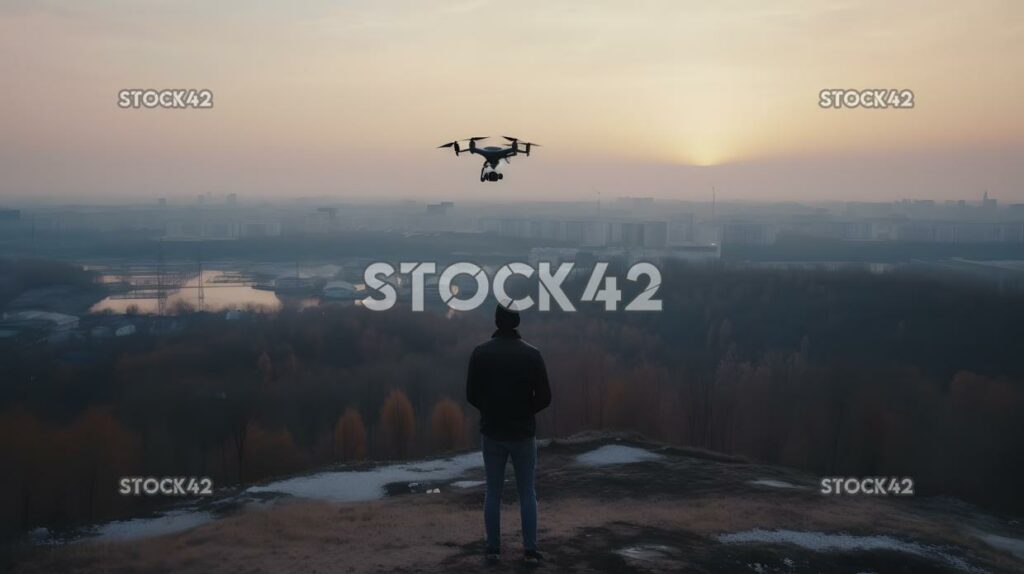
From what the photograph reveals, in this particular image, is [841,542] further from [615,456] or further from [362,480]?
[362,480]

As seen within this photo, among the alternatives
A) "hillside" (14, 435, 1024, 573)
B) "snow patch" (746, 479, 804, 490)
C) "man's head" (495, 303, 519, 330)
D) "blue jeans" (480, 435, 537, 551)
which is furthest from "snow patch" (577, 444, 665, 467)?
"man's head" (495, 303, 519, 330)

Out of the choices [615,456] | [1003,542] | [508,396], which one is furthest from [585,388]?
[508,396]

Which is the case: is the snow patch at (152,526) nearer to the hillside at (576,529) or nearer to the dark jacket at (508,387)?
the hillside at (576,529)

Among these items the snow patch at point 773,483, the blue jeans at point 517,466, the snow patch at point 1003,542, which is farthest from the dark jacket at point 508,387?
the snow patch at point 773,483

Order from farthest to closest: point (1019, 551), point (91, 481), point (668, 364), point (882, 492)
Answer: point (668, 364)
point (91, 481)
point (882, 492)
point (1019, 551)

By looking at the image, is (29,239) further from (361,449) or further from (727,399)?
(727,399)

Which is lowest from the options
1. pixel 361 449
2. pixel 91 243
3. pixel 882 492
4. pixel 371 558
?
pixel 361 449

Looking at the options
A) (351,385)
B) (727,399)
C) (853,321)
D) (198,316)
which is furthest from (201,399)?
(853,321)
